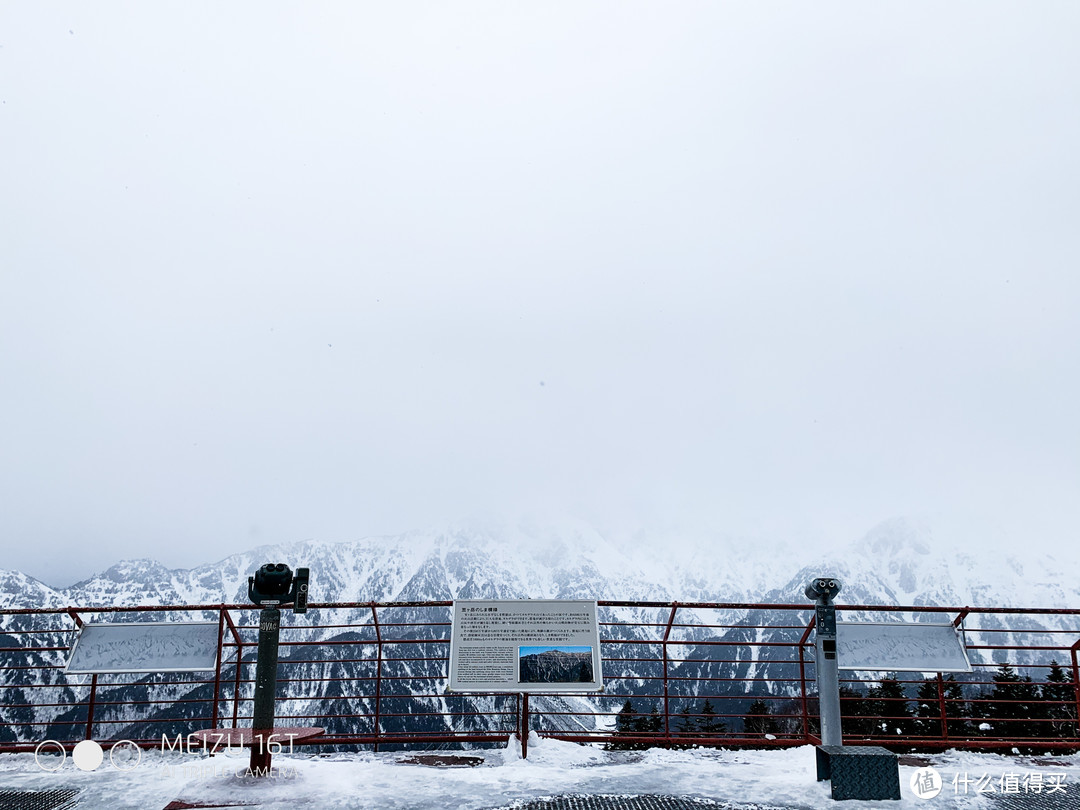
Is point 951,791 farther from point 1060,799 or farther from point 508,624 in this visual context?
point 508,624

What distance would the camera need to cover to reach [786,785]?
588cm

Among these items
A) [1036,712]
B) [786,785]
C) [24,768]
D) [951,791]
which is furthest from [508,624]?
[1036,712]

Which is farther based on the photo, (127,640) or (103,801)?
(127,640)

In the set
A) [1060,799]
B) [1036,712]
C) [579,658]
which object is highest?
[579,658]

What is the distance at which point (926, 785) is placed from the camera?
226 inches

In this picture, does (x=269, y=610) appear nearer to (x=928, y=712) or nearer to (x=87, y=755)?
(x=87, y=755)

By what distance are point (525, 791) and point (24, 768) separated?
4523 millimetres

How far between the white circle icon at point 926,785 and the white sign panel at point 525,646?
2.54 meters

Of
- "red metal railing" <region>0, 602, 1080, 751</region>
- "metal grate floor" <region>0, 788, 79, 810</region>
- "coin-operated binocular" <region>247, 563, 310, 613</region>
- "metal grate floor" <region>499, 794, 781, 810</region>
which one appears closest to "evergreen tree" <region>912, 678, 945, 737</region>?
"red metal railing" <region>0, 602, 1080, 751</region>

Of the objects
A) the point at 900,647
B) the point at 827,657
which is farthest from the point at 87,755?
the point at 900,647

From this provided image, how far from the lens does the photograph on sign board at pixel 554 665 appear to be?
664 cm

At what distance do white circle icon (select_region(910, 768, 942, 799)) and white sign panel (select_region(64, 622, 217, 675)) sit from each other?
6056mm

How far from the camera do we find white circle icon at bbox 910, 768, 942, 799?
18.5 ft

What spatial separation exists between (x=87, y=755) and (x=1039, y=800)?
25.4 ft
